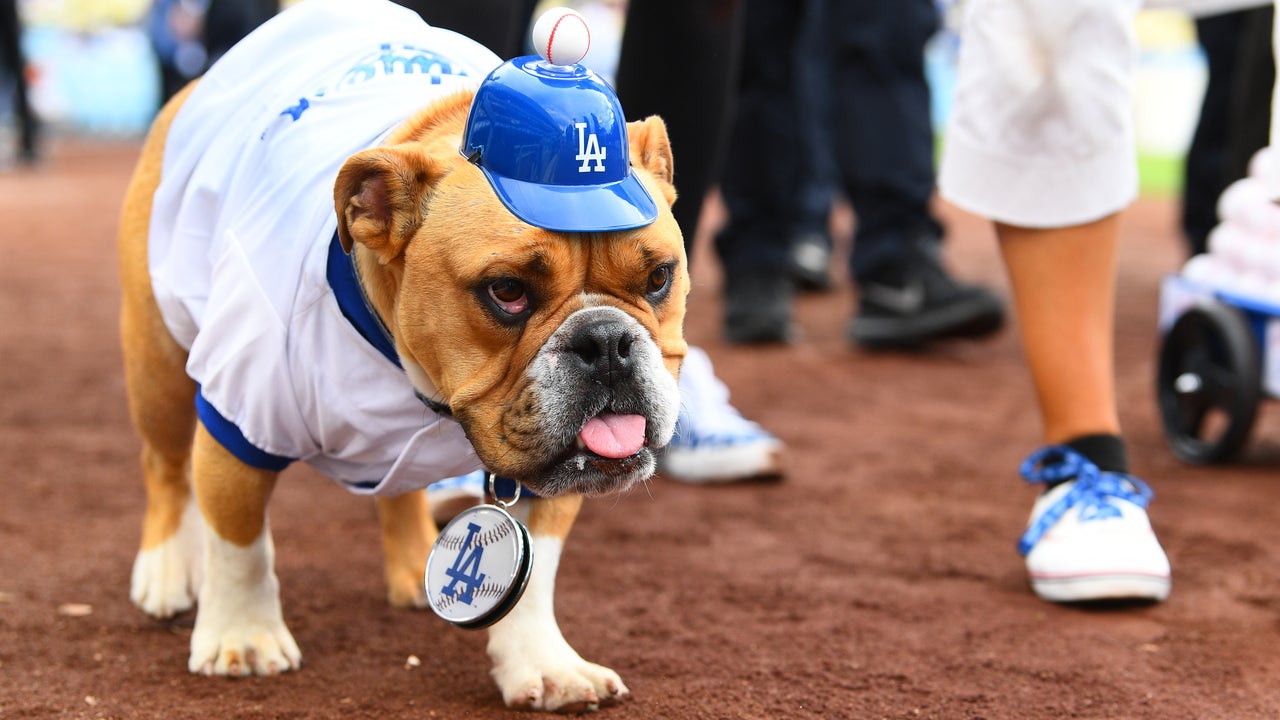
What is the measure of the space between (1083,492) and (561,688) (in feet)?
3.78

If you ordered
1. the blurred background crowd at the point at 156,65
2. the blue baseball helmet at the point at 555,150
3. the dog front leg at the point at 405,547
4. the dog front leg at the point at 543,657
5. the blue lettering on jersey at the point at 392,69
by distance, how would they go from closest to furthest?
the blue baseball helmet at the point at 555,150 < the dog front leg at the point at 543,657 < the blue lettering on jersey at the point at 392,69 < the dog front leg at the point at 405,547 < the blurred background crowd at the point at 156,65

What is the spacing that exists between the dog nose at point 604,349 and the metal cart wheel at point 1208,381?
2040mm

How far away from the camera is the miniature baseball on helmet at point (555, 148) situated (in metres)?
1.79

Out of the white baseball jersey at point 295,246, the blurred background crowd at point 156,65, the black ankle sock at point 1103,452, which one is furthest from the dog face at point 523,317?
the blurred background crowd at point 156,65

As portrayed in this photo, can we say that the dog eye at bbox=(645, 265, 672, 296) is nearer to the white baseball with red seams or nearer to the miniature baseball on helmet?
the miniature baseball on helmet

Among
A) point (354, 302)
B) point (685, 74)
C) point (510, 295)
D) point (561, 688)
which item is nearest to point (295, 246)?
point (354, 302)

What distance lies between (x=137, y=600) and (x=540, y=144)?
4.08ft

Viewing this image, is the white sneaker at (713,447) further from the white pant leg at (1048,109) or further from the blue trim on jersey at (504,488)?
the blue trim on jersey at (504,488)

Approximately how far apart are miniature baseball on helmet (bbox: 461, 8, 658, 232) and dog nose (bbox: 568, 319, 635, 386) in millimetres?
128

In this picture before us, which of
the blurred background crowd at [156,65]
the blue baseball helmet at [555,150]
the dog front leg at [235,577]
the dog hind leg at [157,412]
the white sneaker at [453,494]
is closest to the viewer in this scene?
the blue baseball helmet at [555,150]

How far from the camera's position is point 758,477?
337cm

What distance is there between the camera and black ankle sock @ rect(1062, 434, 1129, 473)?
8.80 ft

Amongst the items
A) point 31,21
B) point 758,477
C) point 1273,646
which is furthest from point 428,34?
point 31,21

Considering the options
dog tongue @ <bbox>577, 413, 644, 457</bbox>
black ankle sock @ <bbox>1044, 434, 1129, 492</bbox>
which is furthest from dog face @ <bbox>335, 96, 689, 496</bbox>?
black ankle sock @ <bbox>1044, 434, 1129, 492</bbox>
